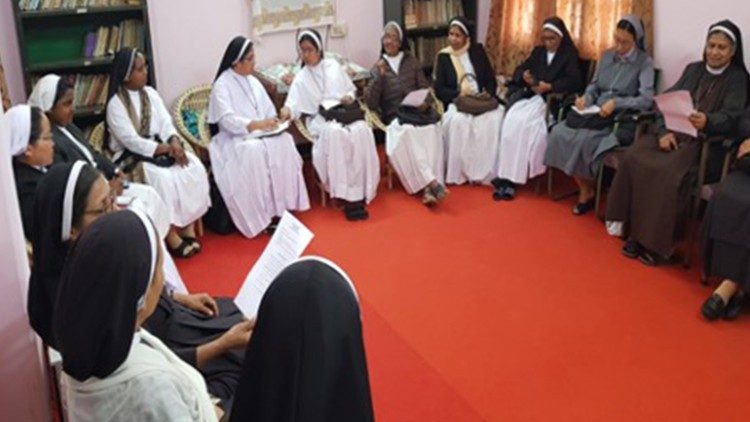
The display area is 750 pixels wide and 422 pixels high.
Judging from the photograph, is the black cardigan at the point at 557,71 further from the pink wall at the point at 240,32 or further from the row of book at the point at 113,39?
the row of book at the point at 113,39

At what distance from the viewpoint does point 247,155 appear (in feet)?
15.4

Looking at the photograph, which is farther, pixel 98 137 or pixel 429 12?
pixel 429 12

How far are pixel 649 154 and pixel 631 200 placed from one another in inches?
11.3

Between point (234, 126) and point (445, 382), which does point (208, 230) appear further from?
point (445, 382)

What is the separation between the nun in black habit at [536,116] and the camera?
5195 mm

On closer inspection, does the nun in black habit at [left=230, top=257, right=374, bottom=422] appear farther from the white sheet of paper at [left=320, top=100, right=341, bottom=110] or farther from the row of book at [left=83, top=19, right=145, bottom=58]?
the row of book at [left=83, top=19, right=145, bottom=58]

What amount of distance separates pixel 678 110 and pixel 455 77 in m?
1.97

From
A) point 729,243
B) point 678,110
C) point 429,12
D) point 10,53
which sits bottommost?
point 729,243

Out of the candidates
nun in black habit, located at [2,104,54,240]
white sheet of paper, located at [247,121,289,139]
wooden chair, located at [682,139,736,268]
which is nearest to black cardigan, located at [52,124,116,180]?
nun in black habit, located at [2,104,54,240]

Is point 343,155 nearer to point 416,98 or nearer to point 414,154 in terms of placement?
point 414,154

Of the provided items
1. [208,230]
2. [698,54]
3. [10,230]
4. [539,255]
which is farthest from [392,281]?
[698,54]

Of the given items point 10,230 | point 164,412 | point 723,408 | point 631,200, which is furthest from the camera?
point 631,200

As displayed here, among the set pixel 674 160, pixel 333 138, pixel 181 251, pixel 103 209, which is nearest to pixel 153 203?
pixel 181 251

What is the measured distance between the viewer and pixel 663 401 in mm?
2914
